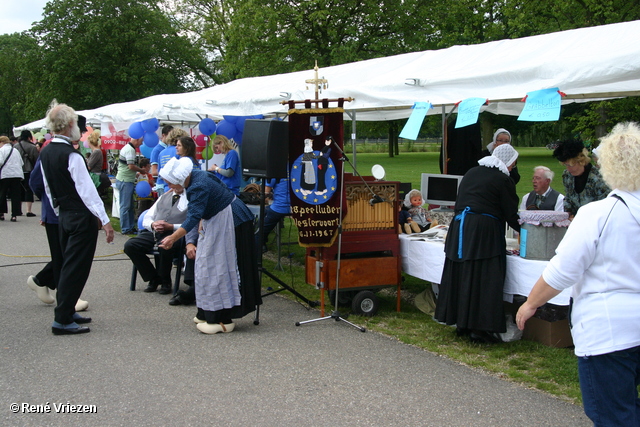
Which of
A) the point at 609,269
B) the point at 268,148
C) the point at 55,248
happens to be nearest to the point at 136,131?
the point at 55,248

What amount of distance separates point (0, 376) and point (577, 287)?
12.7ft

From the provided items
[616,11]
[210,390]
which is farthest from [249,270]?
[616,11]

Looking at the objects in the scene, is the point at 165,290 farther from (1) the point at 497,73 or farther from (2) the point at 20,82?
(2) the point at 20,82

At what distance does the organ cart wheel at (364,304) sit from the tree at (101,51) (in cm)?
3162

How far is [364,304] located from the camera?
603 centimetres

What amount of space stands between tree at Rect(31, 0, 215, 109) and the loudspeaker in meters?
31.1

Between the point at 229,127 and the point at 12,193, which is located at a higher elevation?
the point at 229,127

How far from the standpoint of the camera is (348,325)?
225 inches

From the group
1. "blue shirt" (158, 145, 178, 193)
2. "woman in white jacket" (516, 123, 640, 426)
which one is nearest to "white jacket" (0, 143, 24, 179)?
"blue shirt" (158, 145, 178, 193)

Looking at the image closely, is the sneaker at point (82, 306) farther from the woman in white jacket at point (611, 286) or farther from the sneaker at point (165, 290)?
the woman in white jacket at point (611, 286)

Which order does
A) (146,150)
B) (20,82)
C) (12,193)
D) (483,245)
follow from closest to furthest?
1. (483,245)
2. (146,150)
3. (12,193)
4. (20,82)

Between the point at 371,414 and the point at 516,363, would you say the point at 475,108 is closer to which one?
the point at 516,363

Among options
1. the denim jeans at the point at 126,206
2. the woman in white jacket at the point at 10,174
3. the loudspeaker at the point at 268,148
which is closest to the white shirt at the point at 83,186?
the loudspeaker at the point at 268,148

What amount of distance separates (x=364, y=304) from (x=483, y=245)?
1554 millimetres
